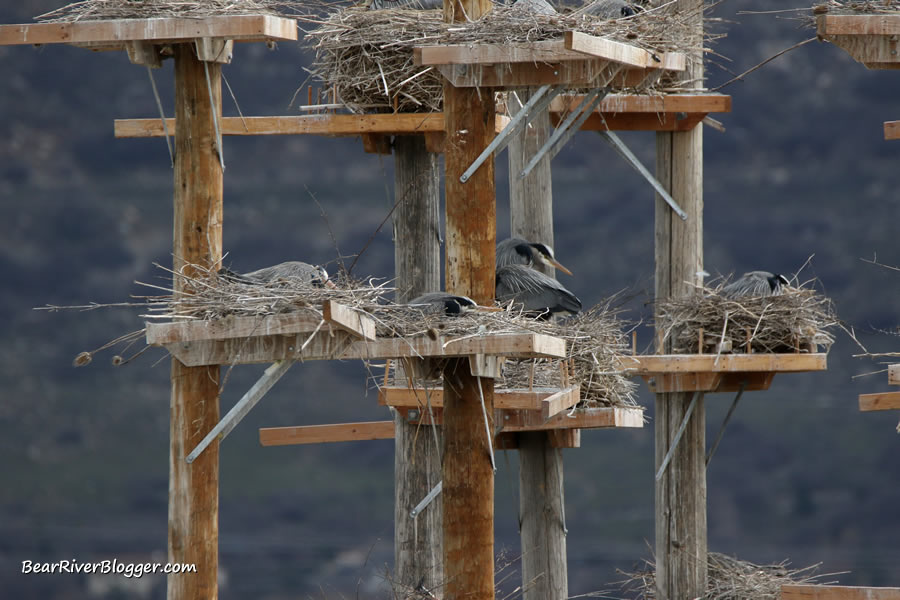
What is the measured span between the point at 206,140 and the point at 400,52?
2.19 metres

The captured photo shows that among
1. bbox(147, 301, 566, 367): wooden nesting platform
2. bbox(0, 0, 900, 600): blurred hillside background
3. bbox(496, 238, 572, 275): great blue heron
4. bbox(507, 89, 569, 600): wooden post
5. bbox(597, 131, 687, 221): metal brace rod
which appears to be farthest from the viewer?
bbox(0, 0, 900, 600): blurred hillside background

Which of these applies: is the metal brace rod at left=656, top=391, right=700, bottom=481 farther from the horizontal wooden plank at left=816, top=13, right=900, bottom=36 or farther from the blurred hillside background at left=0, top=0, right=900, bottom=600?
the blurred hillside background at left=0, top=0, right=900, bottom=600

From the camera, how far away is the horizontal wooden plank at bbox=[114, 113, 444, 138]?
959 centimetres

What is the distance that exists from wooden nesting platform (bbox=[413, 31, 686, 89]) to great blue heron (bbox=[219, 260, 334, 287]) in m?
1.11

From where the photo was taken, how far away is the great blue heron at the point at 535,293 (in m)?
9.52

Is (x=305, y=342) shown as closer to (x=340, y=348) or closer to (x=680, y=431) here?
(x=340, y=348)

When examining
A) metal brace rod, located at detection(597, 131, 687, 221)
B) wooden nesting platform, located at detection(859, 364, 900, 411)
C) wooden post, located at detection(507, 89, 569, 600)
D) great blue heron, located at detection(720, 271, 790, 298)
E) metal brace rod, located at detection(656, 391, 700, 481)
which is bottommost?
wooden post, located at detection(507, 89, 569, 600)

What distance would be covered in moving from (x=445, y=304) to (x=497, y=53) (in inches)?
45.0

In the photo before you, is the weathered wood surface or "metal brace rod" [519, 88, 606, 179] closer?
the weathered wood surface

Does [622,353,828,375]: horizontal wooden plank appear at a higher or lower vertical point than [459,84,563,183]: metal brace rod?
lower

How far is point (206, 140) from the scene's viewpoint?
25.3 ft

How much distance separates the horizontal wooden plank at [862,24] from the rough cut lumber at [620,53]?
93 centimetres

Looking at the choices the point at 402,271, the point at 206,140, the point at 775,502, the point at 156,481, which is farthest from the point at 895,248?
the point at 206,140

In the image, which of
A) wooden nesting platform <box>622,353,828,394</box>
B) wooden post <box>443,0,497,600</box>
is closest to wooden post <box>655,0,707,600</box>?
wooden nesting platform <box>622,353,828,394</box>
